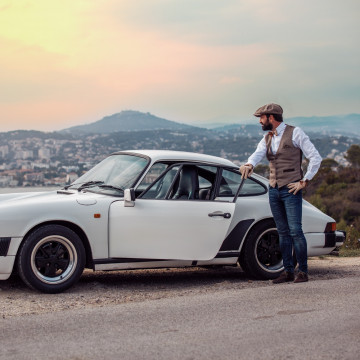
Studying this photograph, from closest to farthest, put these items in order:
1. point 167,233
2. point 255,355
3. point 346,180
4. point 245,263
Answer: point 255,355, point 167,233, point 245,263, point 346,180

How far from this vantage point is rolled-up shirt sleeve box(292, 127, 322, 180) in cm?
730

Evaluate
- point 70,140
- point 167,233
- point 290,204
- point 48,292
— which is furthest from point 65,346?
point 70,140

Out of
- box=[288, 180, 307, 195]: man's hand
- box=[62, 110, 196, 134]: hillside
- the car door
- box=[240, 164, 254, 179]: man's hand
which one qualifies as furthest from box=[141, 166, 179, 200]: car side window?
box=[62, 110, 196, 134]: hillside

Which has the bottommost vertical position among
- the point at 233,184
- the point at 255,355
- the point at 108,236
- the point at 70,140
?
the point at 255,355

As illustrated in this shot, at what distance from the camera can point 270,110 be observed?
754 centimetres

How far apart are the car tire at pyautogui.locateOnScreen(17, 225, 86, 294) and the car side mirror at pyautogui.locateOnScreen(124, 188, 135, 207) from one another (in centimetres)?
65

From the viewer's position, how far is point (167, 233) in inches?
292

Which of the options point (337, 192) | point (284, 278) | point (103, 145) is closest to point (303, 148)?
point (284, 278)

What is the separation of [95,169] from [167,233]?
1.48m

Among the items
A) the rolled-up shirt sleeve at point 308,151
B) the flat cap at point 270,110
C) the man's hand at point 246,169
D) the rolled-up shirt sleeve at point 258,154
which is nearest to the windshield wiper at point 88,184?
the man's hand at point 246,169

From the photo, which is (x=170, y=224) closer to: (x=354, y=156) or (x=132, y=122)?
(x=354, y=156)

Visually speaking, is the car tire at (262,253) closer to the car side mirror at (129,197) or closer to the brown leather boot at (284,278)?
the brown leather boot at (284,278)

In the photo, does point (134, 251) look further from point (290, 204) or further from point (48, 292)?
point (290, 204)

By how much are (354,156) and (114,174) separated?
327 ft
